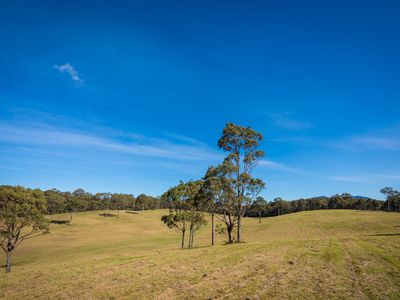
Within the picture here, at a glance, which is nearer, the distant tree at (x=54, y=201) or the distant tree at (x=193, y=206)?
the distant tree at (x=193, y=206)

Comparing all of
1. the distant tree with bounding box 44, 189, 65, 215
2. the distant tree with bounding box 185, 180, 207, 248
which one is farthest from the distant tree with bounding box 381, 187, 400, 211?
the distant tree with bounding box 44, 189, 65, 215

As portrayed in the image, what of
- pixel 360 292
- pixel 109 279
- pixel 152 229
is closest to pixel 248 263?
pixel 360 292

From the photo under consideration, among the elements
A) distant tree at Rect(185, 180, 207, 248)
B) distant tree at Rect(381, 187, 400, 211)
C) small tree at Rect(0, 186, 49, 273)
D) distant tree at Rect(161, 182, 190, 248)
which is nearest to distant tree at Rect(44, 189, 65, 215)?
small tree at Rect(0, 186, 49, 273)

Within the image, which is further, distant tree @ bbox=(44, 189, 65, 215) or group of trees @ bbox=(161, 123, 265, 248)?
distant tree @ bbox=(44, 189, 65, 215)

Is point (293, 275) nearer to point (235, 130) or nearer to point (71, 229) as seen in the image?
point (235, 130)

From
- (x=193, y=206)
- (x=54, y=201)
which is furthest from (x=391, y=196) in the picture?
(x=54, y=201)

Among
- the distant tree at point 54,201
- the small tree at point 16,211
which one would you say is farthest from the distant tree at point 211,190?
the distant tree at point 54,201

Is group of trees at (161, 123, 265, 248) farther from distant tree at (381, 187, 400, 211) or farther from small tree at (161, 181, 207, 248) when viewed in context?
distant tree at (381, 187, 400, 211)

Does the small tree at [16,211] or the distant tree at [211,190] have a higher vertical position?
the distant tree at [211,190]

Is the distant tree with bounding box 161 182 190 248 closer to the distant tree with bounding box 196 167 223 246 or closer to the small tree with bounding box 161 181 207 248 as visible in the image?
the small tree with bounding box 161 181 207 248

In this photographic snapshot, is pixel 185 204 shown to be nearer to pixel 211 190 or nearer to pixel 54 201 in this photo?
pixel 211 190

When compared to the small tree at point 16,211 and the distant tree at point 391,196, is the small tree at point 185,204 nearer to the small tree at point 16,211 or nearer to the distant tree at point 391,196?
the small tree at point 16,211

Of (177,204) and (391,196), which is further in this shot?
(391,196)

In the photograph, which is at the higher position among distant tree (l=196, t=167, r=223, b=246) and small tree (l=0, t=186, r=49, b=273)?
distant tree (l=196, t=167, r=223, b=246)
